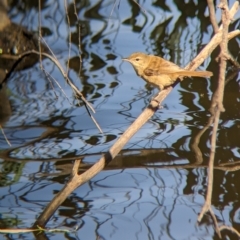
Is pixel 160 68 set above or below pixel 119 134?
above

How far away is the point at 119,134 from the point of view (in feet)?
22.6

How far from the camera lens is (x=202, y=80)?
8023 mm

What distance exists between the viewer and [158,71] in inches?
232

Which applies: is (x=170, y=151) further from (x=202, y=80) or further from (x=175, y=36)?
(x=175, y=36)

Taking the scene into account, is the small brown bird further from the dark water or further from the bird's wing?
the dark water

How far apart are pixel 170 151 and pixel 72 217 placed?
1379 mm

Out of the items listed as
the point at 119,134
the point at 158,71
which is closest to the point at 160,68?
the point at 158,71

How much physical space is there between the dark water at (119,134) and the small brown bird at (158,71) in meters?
0.77

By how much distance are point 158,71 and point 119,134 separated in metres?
1.16

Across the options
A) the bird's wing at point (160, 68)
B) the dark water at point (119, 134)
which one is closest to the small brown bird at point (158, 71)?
the bird's wing at point (160, 68)

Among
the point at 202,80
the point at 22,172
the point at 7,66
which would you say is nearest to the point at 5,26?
the point at 7,66

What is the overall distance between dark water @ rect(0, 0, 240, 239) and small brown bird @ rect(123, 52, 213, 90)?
30.2 inches

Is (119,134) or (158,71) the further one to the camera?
(119,134)

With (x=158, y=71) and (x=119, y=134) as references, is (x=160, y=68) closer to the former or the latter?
(x=158, y=71)
